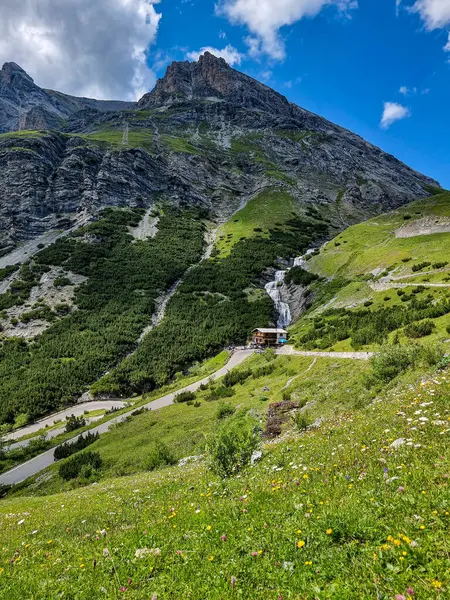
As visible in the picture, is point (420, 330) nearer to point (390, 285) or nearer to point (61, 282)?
point (390, 285)

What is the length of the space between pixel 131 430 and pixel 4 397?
29.0 metres

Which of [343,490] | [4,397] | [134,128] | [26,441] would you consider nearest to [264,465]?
[343,490]

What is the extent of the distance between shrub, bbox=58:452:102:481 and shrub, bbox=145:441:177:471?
5188 millimetres

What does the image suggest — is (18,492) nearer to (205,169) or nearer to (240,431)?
(240,431)

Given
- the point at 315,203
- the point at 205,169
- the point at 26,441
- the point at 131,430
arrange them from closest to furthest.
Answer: the point at 131,430
the point at 26,441
the point at 315,203
the point at 205,169

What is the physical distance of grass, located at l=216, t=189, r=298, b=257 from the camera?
115 metres

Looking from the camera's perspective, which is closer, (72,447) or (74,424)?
(72,447)

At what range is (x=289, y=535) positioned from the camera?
4992 millimetres

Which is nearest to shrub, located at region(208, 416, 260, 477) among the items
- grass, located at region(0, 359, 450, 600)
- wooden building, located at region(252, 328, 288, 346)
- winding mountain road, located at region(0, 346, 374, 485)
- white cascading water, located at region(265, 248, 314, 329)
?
grass, located at region(0, 359, 450, 600)

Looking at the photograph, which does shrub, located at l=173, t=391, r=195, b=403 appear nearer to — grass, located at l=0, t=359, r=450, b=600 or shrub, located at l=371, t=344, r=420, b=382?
shrub, located at l=371, t=344, r=420, b=382

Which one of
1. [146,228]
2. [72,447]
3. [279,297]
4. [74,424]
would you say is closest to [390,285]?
[279,297]

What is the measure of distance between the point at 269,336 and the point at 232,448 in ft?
156

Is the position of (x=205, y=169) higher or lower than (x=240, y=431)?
higher

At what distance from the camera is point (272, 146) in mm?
196375
